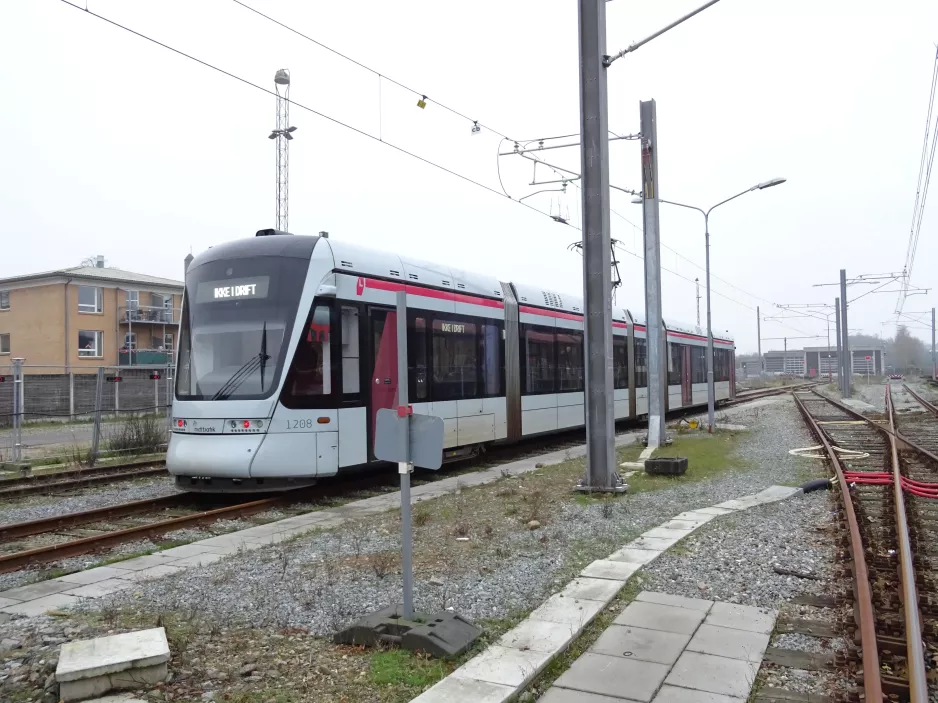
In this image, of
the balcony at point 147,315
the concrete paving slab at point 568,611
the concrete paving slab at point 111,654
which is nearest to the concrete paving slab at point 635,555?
the concrete paving slab at point 568,611

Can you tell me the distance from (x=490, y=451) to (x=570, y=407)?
2383 mm

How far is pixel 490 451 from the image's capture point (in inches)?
707

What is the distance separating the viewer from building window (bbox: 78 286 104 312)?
138ft

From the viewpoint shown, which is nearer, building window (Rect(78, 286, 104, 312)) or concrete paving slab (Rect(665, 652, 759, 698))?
concrete paving slab (Rect(665, 652, 759, 698))

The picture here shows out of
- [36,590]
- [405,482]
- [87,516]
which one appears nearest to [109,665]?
[405,482]

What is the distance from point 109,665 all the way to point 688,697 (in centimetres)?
306

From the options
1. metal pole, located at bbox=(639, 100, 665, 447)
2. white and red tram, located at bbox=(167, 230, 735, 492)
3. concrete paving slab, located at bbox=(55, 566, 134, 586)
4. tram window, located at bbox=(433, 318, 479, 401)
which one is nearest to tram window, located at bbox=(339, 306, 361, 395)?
white and red tram, located at bbox=(167, 230, 735, 492)

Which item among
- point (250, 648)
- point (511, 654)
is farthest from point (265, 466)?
point (511, 654)

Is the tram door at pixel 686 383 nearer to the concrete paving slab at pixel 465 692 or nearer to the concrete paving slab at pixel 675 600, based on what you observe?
the concrete paving slab at pixel 675 600

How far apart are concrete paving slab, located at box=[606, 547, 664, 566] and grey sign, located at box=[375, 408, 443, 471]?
9.21 ft

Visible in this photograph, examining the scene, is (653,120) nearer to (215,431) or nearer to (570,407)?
(570,407)

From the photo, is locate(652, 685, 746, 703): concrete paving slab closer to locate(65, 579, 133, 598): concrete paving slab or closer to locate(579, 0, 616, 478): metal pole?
locate(65, 579, 133, 598): concrete paving slab

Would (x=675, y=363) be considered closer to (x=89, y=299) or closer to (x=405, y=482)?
→ (x=405, y=482)

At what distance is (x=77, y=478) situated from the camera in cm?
1338
